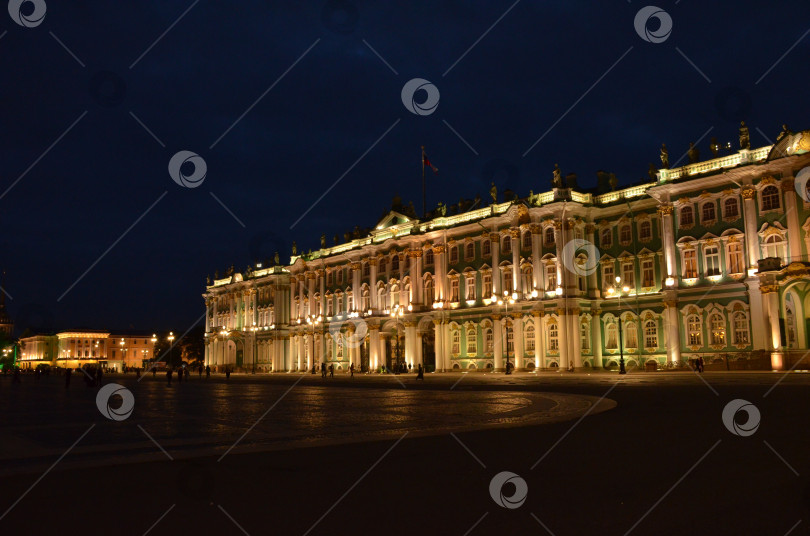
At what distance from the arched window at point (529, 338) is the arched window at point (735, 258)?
58.7 feet

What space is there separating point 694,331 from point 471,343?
21.5 metres

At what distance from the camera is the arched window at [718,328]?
50.0 m

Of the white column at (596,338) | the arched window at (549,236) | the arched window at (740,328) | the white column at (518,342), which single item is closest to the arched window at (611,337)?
the white column at (596,338)

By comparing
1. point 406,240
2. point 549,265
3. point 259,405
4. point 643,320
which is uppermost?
point 406,240

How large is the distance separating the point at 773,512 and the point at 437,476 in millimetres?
4138

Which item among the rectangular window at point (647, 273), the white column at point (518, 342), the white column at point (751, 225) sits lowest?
the white column at point (518, 342)

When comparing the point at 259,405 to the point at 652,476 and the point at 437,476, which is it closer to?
the point at 437,476

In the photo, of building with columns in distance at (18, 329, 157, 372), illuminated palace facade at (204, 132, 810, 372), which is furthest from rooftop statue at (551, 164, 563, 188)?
building with columns in distance at (18, 329, 157, 372)

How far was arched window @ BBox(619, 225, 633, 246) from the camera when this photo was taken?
5756 centimetres

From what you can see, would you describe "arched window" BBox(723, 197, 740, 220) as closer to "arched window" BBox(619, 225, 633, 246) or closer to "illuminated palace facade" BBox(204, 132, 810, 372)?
"illuminated palace facade" BBox(204, 132, 810, 372)

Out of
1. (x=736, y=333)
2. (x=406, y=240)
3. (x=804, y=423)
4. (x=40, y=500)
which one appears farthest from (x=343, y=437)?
(x=406, y=240)

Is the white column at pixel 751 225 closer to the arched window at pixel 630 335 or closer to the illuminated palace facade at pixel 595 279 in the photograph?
the illuminated palace facade at pixel 595 279

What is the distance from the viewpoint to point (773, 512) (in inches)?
278

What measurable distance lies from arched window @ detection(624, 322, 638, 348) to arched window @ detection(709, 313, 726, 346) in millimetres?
6775
